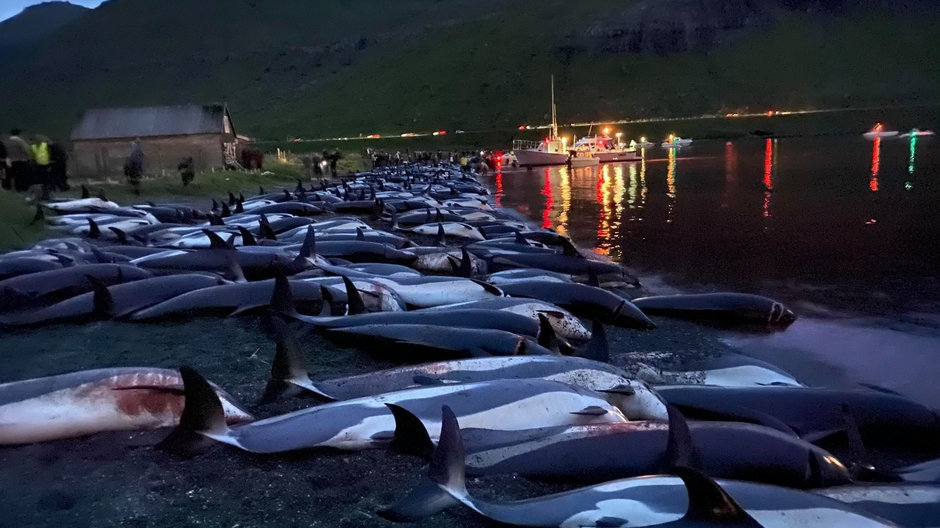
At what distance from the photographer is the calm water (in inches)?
349

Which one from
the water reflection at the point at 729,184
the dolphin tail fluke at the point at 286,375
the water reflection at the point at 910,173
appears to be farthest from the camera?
the water reflection at the point at 910,173

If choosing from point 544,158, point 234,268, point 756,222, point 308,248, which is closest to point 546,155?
point 544,158

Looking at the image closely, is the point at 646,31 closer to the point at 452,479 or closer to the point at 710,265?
the point at 710,265

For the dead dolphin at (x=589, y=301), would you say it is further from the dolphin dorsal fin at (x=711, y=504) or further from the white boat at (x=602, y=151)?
the white boat at (x=602, y=151)

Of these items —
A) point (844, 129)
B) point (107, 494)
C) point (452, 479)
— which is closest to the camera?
point (452, 479)

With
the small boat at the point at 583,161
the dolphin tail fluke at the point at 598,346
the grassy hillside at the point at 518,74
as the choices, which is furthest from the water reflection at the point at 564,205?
the grassy hillside at the point at 518,74

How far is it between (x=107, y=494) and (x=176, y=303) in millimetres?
3794

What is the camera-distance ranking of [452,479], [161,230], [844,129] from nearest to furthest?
[452,479] → [161,230] → [844,129]

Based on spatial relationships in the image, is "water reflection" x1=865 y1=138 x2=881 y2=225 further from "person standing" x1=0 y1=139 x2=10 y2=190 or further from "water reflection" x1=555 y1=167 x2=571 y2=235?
"person standing" x1=0 y1=139 x2=10 y2=190

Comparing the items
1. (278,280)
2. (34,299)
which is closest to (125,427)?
(278,280)

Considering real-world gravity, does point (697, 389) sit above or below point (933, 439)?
above

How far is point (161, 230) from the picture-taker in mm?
13852

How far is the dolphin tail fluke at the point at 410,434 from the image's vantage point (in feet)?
13.9

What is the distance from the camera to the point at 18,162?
2239cm
